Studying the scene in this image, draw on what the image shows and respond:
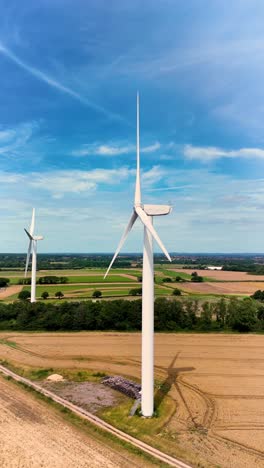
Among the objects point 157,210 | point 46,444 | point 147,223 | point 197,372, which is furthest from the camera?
point 197,372

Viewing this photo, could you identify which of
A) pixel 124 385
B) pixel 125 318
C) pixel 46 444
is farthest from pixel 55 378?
pixel 125 318

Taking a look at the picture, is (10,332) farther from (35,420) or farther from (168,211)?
(168,211)

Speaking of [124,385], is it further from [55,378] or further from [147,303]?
[147,303]

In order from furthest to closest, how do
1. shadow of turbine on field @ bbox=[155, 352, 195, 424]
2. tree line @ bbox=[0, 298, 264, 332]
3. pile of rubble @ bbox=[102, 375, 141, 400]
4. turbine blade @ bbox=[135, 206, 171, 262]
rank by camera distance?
tree line @ bbox=[0, 298, 264, 332]
pile of rubble @ bbox=[102, 375, 141, 400]
shadow of turbine on field @ bbox=[155, 352, 195, 424]
turbine blade @ bbox=[135, 206, 171, 262]

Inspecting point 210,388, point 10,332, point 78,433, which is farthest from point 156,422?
point 10,332

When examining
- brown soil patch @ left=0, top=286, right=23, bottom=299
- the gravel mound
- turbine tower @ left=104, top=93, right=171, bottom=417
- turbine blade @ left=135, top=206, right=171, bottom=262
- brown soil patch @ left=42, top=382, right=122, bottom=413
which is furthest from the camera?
brown soil patch @ left=0, top=286, right=23, bottom=299

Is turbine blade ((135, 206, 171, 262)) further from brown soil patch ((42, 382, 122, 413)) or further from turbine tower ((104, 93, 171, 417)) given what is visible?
brown soil patch ((42, 382, 122, 413))

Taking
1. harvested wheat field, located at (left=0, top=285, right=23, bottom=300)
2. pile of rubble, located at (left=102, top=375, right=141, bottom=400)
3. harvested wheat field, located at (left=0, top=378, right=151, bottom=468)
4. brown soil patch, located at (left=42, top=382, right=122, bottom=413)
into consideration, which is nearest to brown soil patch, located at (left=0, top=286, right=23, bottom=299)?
harvested wheat field, located at (left=0, top=285, right=23, bottom=300)
